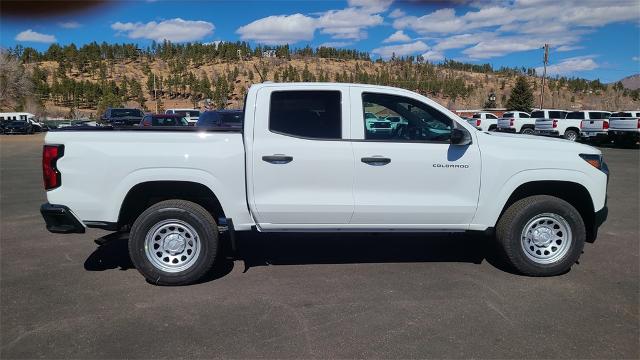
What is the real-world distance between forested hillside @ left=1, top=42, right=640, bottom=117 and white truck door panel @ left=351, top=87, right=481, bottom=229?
65976 mm

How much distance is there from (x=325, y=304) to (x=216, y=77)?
9804 centimetres

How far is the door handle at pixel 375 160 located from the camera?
15.8 ft

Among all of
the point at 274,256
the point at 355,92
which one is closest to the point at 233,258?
the point at 274,256

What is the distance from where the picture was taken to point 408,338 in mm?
3754

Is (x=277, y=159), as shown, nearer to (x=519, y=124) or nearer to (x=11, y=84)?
(x=519, y=124)

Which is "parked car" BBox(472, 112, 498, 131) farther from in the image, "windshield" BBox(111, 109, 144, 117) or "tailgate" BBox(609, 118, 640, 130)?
"windshield" BBox(111, 109, 144, 117)

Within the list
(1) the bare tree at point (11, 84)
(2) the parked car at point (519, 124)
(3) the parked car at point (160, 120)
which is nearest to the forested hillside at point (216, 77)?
(1) the bare tree at point (11, 84)

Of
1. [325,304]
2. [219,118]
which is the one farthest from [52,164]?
[219,118]

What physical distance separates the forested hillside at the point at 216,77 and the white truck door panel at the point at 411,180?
66.0 m

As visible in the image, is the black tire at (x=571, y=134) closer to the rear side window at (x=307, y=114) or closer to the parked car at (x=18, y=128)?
the rear side window at (x=307, y=114)

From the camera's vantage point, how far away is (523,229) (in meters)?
5.07

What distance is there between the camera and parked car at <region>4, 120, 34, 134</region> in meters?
47.5

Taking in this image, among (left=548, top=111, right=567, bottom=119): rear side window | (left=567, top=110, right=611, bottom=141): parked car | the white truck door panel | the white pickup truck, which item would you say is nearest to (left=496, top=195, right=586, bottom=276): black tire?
the white pickup truck

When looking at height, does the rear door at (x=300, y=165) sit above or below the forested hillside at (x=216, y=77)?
below
